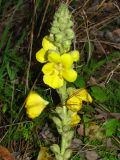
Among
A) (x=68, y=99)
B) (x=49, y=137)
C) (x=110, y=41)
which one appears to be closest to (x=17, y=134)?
(x=49, y=137)

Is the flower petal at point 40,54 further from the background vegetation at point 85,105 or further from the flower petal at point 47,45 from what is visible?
the background vegetation at point 85,105

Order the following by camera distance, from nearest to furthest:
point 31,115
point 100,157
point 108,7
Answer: point 31,115
point 100,157
point 108,7

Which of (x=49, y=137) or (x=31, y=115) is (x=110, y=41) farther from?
(x=31, y=115)

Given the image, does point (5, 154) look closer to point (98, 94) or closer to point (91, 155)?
point (91, 155)

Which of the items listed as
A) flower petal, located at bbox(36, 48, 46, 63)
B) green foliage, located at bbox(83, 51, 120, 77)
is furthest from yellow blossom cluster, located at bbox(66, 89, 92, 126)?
green foliage, located at bbox(83, 51, 120, 77)

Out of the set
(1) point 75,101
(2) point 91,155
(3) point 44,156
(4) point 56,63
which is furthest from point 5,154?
(4) point 56,63

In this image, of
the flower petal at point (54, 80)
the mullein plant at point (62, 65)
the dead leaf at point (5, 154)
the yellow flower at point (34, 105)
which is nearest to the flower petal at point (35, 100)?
the yellow flower at point (34, 105)
